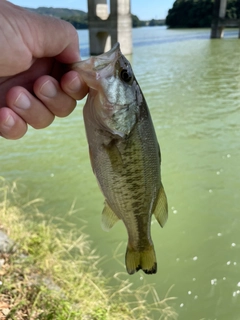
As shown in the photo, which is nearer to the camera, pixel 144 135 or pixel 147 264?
pixel 144 135

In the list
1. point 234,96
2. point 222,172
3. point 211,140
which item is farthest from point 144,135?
point 234,96

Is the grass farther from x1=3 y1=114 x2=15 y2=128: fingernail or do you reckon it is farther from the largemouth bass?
x1=3 y1=114 x2=15 y2=128: fingernail

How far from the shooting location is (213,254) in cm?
504

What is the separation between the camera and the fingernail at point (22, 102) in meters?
2.07

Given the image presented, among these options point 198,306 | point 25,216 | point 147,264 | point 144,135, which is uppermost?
point 144,135

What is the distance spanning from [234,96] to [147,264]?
1214cm

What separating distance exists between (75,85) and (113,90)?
0.91ft

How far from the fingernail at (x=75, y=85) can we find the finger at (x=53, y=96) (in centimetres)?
12

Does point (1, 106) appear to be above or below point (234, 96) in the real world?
above

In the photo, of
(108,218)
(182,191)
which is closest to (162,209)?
(108,218)

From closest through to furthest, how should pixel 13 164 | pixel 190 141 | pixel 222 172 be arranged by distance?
pixel 222 172
pixel 13 164
pixel 190 141

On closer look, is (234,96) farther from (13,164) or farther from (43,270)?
(43,270)

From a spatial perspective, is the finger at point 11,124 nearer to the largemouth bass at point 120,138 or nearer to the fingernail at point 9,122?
the fingernail at point 9,122

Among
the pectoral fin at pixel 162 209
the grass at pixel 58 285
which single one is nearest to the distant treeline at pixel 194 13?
the grass at pixel 58 285
